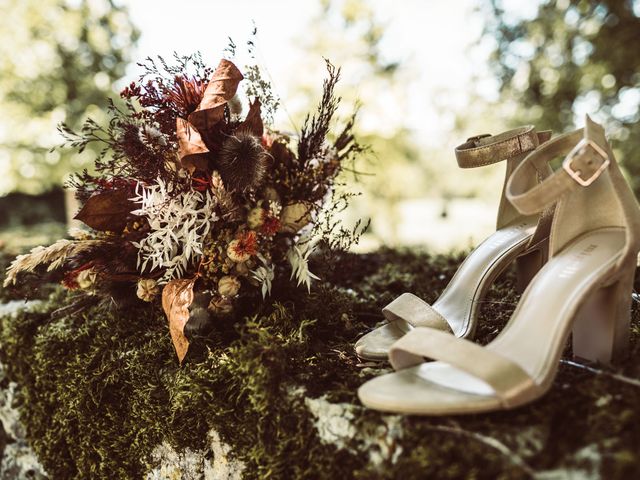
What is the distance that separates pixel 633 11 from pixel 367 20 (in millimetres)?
3810

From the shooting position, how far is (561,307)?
3.62ft

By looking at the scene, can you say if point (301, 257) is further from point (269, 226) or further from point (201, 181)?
point (201, 181)

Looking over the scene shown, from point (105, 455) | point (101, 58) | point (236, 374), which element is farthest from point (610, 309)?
point (101, 58)

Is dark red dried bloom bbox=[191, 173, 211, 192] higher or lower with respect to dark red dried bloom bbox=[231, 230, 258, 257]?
higher

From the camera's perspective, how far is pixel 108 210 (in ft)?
4.81

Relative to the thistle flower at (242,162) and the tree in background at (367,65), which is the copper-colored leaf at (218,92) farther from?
the tree in background at (367,65)

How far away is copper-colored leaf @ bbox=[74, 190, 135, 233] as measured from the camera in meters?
1.44

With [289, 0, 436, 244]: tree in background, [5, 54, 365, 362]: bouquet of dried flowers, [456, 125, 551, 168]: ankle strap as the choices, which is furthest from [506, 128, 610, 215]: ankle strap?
[289, 0, 436, 244]: tree in background

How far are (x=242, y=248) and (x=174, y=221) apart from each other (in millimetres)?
208

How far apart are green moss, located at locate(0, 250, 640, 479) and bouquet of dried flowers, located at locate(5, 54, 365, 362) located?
0.16 meters

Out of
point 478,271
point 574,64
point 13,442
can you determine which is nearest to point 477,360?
point 478,271

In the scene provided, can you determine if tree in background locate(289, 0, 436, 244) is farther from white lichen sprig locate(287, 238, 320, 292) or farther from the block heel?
the block heel

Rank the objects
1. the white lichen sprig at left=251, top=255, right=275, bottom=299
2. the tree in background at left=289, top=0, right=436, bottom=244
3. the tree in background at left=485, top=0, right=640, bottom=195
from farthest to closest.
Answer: the tree in background at left=289, top=0, right=436, bottom=244, the tree in background at left=485, top=0, right=640, bottom=195, the white lichen sprig at left=251, top=255, right=275, bottom=299

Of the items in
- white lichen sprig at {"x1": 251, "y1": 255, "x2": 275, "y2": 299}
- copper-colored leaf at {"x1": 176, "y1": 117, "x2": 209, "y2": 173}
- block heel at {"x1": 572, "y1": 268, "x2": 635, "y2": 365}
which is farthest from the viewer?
white lichen sprig at {"x1": 251, "y1": 255, "x2": 275, "y2": 299}
